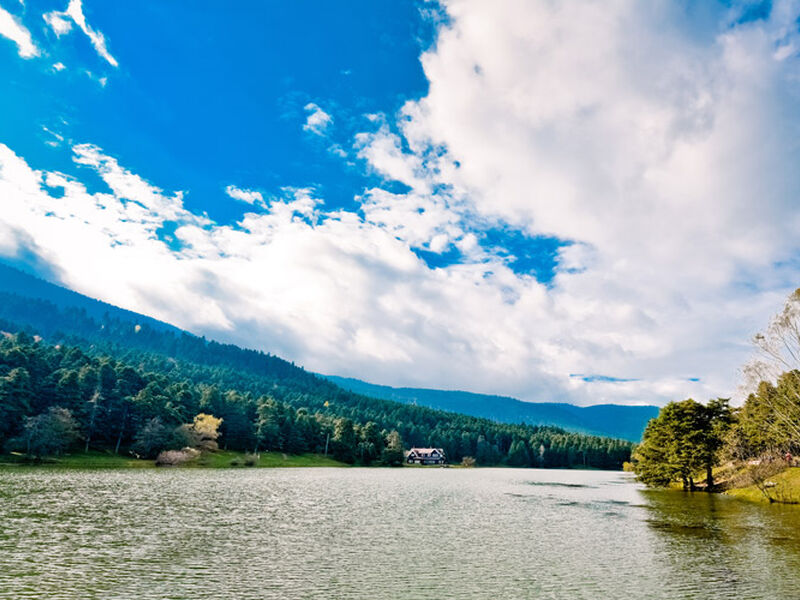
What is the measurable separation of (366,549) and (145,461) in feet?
352

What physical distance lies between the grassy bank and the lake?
139 feet

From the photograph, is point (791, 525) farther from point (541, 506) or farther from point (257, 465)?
point (257, 465)

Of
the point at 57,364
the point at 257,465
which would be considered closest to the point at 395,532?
the point at 257,465

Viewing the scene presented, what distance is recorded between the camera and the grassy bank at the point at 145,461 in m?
98.8

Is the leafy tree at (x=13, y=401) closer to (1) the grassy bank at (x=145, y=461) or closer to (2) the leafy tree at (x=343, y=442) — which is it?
(1) the grassy bank at (x=145, y=461)

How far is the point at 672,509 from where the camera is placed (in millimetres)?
68312

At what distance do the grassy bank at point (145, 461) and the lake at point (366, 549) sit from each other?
1670 inches

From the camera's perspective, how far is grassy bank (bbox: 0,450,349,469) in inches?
3888

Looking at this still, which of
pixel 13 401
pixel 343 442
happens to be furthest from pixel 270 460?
pixel 13 401

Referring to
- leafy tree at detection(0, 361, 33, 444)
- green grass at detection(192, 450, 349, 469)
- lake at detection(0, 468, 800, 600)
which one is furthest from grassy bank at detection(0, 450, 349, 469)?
lake at detection(0, 468, 800, 600)

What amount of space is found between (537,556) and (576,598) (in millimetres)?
10463

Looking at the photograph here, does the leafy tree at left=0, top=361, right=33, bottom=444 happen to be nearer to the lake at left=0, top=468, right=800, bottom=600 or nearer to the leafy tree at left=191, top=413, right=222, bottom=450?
the leafy tree at left=191, top=413, right=222, bottom=450

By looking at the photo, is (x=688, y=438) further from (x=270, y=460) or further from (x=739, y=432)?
(x=270, y=460)

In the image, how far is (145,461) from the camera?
12175 cm
